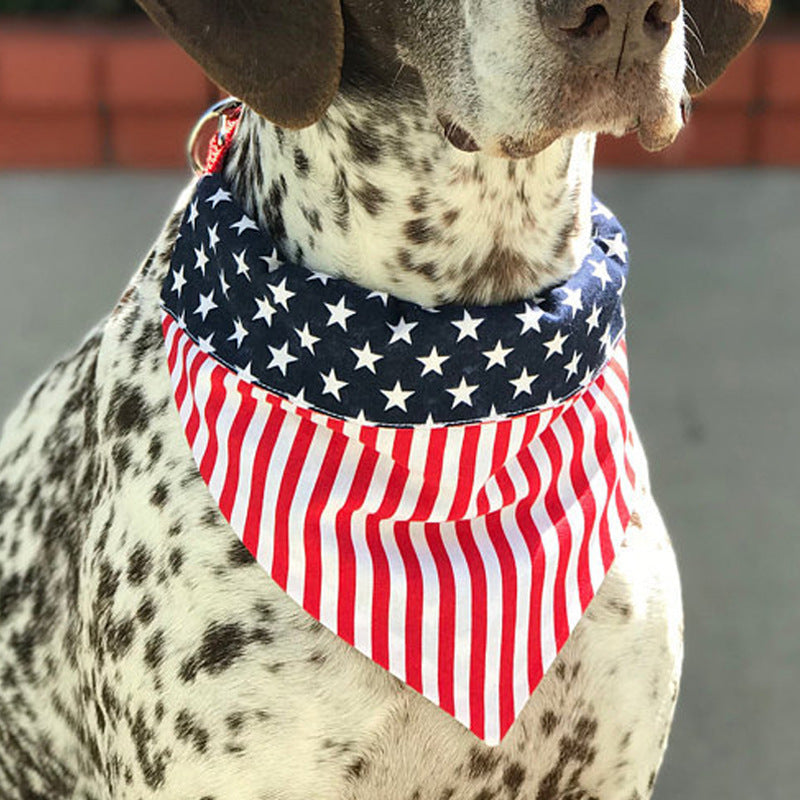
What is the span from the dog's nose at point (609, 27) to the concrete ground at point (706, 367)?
189cm

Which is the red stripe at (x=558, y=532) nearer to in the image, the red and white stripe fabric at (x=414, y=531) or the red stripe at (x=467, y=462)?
the red and white stripe fabric at (x=414, y=531)

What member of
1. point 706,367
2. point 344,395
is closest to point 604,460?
point 344,395

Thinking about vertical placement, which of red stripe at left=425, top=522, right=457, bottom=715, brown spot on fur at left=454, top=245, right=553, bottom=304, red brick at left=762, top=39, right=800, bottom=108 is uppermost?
red brick at left=762, top=39, right=800, bottom=108

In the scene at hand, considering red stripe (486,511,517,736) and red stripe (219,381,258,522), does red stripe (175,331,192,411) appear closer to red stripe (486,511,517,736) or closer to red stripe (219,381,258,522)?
red stripe (219,381,258,522)

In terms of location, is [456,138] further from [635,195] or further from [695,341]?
[635,195]

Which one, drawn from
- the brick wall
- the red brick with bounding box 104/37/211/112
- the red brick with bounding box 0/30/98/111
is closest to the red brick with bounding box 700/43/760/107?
the brick wall

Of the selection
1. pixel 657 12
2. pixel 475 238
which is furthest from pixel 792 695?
pixel 657 12

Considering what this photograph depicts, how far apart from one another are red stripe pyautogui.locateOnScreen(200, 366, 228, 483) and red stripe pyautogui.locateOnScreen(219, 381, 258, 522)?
0.06 feet

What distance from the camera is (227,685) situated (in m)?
2.03

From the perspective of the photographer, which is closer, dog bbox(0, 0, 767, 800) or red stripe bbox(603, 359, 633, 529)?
dog bbox(0, 0, 767, 800)

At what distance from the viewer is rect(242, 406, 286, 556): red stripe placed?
6.71ft

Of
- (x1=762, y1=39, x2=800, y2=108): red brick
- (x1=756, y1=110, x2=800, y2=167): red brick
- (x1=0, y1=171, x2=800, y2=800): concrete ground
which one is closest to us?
(x1=0, y1=171, x2=800, y2=800): concrete ground

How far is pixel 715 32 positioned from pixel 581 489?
63cm

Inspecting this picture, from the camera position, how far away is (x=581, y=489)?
221 centimetres
